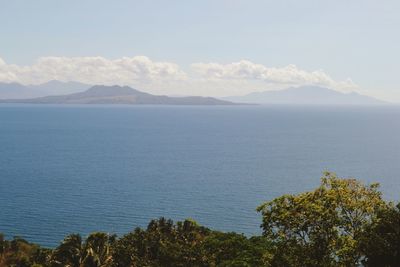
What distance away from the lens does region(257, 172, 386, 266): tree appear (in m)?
30.9

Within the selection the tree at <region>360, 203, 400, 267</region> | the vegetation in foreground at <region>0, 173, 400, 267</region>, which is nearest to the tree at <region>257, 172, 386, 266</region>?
the vegetation in foreground at <region>0, 173, 400, 267</region>

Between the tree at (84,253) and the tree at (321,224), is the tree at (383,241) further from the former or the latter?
the tree at (84,253)

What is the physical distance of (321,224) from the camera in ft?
102

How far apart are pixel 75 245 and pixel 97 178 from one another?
119476mm

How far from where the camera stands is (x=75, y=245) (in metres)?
44.7

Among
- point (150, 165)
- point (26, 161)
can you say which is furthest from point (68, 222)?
point (26, 161)

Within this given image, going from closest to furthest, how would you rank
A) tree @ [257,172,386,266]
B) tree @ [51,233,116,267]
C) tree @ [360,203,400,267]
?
tree @ [257,172,386,266] → tree @ [360,203,400,267] → tree @ [51,233,116,267]

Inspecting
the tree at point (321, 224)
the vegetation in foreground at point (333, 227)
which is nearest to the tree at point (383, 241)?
the vegetation in foreground at point (333, 227)

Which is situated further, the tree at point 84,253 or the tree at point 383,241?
the tree at point 84,253

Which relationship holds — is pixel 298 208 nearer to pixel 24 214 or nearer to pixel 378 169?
pixel 24 214

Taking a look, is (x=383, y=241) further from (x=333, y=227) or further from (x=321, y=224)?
(x=321, y=224)

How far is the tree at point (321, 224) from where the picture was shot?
30859 mm

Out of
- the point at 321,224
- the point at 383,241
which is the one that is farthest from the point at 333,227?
the point at 383,241

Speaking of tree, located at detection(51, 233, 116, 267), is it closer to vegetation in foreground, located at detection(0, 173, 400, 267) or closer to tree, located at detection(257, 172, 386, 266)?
vegetation in foreground, located at detection(0, 173, 400, 267)
